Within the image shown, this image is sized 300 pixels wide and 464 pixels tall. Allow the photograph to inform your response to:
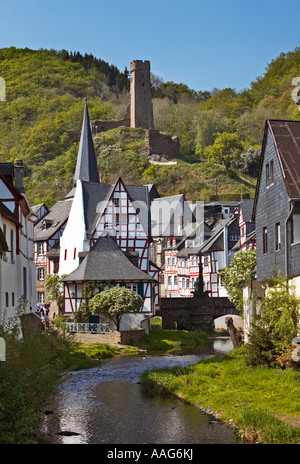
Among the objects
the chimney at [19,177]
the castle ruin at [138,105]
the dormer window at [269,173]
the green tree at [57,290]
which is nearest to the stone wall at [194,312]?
the green tree at [57,290]

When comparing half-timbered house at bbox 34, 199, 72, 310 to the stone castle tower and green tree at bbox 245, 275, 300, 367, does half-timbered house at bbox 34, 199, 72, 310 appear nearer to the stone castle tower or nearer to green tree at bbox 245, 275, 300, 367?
green tree at bbox 245, 275, 300, 367

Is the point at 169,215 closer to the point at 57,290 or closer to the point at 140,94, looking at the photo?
the point at 57,290

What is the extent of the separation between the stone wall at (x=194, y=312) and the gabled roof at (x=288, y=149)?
33297 millimetres

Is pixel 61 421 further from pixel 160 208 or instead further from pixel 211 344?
pixel 160 208

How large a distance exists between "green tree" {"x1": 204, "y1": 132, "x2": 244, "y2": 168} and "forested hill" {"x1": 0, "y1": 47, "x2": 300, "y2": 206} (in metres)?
0.18

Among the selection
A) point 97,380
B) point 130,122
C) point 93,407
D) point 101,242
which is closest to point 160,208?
point 101,242

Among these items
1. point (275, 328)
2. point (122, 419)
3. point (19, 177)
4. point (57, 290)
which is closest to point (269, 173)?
point (275, 328)

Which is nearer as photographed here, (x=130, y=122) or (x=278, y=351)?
(x=278, y=351)

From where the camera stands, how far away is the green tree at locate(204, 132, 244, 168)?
420ft

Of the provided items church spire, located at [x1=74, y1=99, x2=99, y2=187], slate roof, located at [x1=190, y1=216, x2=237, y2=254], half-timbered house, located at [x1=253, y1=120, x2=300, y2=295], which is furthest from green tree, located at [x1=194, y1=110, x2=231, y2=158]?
half-timbered house, located at [x1=253, y1=120, x2=300, y2=295]

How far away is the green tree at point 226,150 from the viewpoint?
128 metres

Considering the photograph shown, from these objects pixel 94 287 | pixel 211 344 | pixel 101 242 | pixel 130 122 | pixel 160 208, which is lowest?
pixel 211 344
